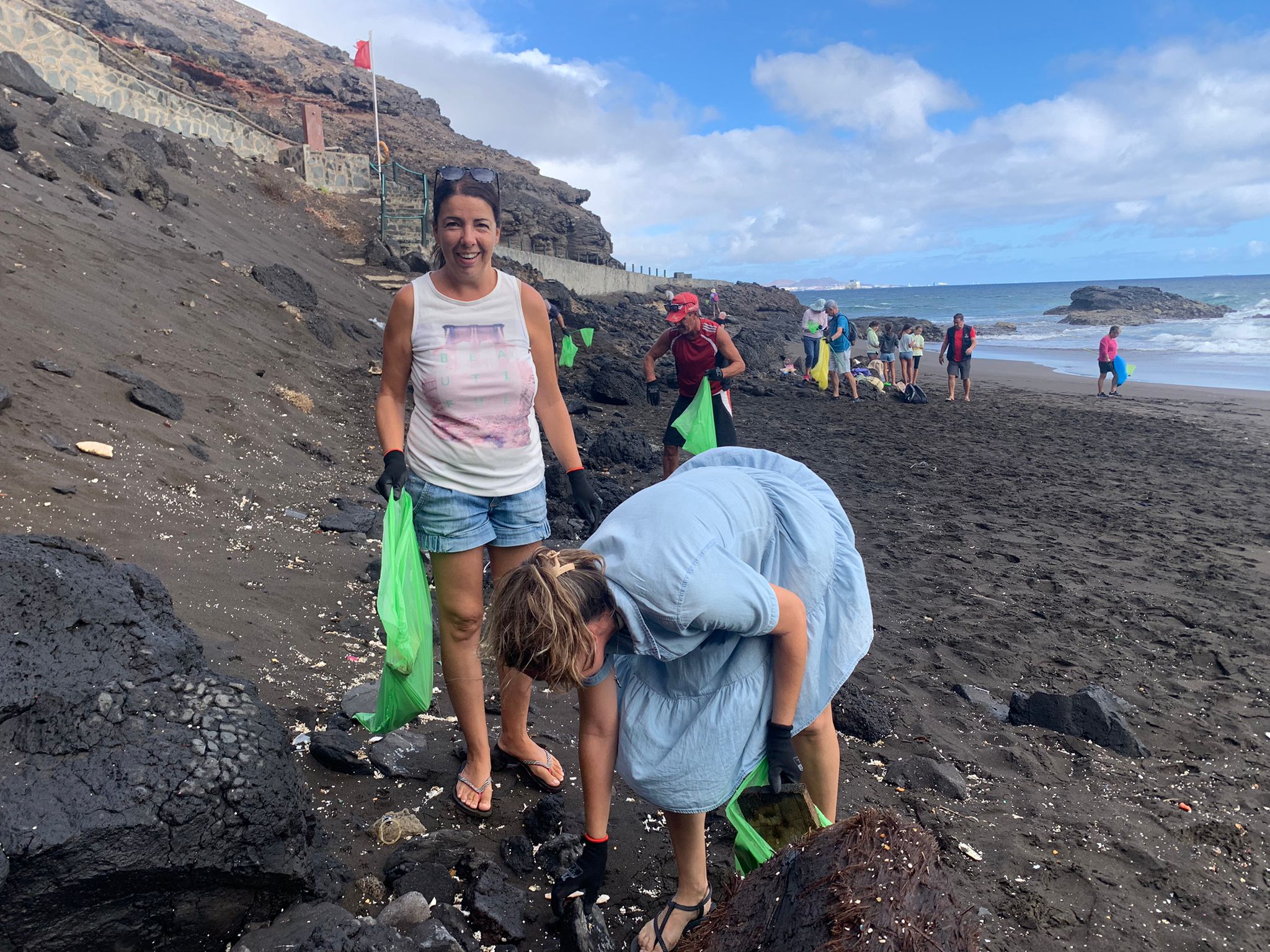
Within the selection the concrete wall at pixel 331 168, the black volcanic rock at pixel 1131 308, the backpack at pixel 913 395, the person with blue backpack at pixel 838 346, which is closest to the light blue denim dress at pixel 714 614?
the person with blue backpack at pixel 838 346

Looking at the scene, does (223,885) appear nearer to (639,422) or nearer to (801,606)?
(801,606)

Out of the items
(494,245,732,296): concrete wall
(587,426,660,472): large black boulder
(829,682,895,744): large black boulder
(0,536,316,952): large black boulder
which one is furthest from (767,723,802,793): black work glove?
(494,245,732,296): concrete wall

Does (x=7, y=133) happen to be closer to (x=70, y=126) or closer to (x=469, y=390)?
(x=70, y=126)

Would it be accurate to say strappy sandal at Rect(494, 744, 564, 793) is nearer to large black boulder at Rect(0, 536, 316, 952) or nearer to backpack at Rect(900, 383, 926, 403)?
large black boulder at Rect(0, 536, 316, 952)

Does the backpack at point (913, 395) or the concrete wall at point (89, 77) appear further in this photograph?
the concrete wall at point (89, 77)

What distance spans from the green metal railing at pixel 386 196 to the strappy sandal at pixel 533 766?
15.9 m

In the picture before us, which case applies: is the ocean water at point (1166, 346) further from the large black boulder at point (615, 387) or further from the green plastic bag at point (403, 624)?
the green plastic bag at point (403, 624)

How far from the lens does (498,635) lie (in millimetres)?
1700

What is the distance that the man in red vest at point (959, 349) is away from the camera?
13828 millimetres

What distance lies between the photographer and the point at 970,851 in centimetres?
262

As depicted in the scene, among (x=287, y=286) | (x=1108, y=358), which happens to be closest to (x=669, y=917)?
(x=287, y=286)

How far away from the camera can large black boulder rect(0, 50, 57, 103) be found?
1136cm

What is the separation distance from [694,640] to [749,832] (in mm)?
616

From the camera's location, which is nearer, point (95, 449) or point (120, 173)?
point (95, 449)
